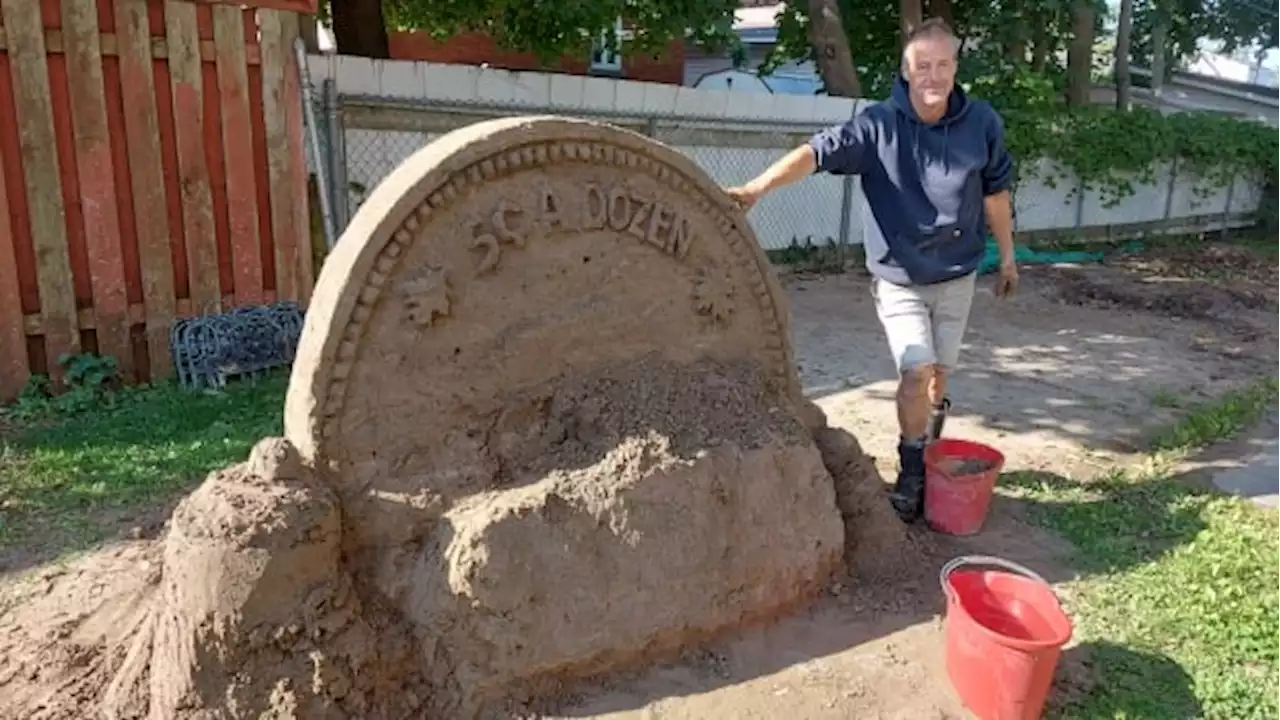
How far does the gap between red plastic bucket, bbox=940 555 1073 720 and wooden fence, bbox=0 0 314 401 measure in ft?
15.5

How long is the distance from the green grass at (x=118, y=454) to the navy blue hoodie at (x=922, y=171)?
3017 mm

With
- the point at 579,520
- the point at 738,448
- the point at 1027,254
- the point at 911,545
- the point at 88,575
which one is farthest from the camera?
the point at 1027,254

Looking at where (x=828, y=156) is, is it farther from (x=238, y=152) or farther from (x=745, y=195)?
(x=238, y=152)

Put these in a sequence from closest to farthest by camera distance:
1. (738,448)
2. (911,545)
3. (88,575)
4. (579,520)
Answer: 1. (579,520)
2. (738,448)
3. (88,575)
4. (911,545)

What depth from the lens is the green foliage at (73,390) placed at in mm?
5445

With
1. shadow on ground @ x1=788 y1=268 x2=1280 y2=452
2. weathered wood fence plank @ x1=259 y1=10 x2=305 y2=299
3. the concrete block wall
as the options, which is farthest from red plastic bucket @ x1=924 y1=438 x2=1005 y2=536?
the concrete block wall

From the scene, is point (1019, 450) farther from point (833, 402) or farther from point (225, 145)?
point (225, 145)

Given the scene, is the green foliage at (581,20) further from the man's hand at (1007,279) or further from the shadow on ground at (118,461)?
the man's hand at (1007,279)

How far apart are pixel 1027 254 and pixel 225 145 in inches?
371

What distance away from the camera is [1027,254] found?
12.3 metres

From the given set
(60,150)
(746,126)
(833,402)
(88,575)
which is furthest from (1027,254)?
(88,575)

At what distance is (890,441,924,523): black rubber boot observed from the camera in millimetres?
4152

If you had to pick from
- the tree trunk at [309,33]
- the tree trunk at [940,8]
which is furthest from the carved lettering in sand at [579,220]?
the tree trunk at [940,8]

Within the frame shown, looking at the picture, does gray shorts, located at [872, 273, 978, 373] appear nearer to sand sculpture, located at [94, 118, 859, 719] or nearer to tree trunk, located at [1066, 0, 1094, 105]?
sand sculpture, located at [94, 118, 859, 719]
